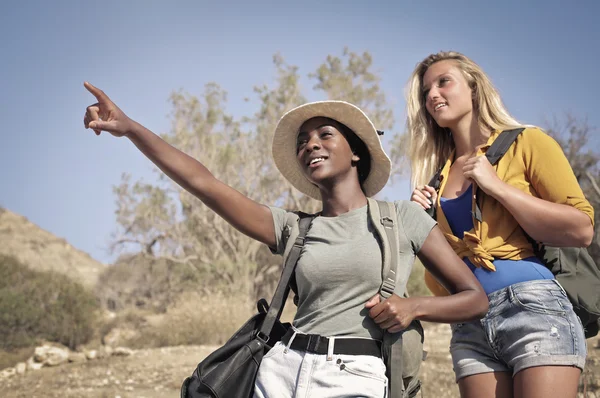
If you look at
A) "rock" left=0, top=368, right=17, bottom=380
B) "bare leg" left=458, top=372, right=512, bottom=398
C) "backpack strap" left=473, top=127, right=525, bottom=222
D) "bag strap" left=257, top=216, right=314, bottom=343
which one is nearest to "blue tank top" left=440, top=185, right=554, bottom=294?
"backpack strap" left=473, top=127, right=525, bottom=222

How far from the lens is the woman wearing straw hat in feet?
7.26

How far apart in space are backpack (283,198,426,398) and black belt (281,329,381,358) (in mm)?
38

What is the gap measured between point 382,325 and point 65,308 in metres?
15.1

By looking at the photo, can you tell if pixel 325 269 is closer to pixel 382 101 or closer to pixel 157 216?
pixel 382 101

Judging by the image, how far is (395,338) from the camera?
2.27m

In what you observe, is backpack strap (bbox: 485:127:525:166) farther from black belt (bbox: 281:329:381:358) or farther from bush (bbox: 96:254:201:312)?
bush (bbox: 96:254:201:312)

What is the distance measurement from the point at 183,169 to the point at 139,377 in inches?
310

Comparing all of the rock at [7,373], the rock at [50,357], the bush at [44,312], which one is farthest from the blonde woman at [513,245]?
the bush at [44,312]

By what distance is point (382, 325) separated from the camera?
2217 mm

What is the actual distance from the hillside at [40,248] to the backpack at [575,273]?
4386 centimetres

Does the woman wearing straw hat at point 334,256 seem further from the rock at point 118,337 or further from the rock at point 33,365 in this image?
the rock at point 118,337

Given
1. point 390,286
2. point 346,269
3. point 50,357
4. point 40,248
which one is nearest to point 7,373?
point 50,357

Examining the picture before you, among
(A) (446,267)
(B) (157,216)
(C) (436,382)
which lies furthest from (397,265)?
(B) (157,216)

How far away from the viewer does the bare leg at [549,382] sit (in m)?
2.40
